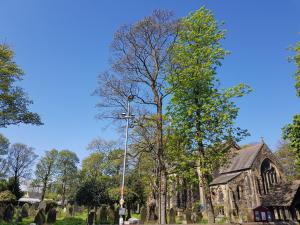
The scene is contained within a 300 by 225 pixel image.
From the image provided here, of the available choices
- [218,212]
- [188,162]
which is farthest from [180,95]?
[218,212]

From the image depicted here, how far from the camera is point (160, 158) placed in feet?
58.1

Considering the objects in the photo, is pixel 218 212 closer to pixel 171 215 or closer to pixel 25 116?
pixel 171 215

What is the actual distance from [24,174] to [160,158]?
4793 centimetres

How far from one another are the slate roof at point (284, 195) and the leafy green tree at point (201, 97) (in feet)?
38.2

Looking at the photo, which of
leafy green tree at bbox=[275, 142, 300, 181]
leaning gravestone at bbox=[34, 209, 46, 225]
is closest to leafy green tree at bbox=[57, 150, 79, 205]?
leaning gravestone at bbox=[34, 209, 46, 225]

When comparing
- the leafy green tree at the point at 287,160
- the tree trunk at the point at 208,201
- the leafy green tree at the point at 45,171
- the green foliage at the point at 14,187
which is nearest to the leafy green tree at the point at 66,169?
the leafy green tree at the point at 45,171

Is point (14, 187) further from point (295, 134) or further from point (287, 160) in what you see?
point (287, 160)

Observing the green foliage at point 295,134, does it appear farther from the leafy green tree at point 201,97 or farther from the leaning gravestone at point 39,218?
the leaning gravestone at point 39,218

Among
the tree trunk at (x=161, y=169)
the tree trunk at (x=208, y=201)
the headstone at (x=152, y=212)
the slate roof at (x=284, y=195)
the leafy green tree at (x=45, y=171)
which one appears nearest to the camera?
the tree trunk at (x=208, y=201)

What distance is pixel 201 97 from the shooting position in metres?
16.3

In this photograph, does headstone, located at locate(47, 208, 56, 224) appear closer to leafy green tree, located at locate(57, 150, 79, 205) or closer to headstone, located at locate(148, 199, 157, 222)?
headstone, located at locate(148, 199, 157, 222)

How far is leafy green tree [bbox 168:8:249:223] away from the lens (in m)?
Answer: 15.5

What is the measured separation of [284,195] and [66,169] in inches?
2088

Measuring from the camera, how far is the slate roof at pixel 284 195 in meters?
23.2
